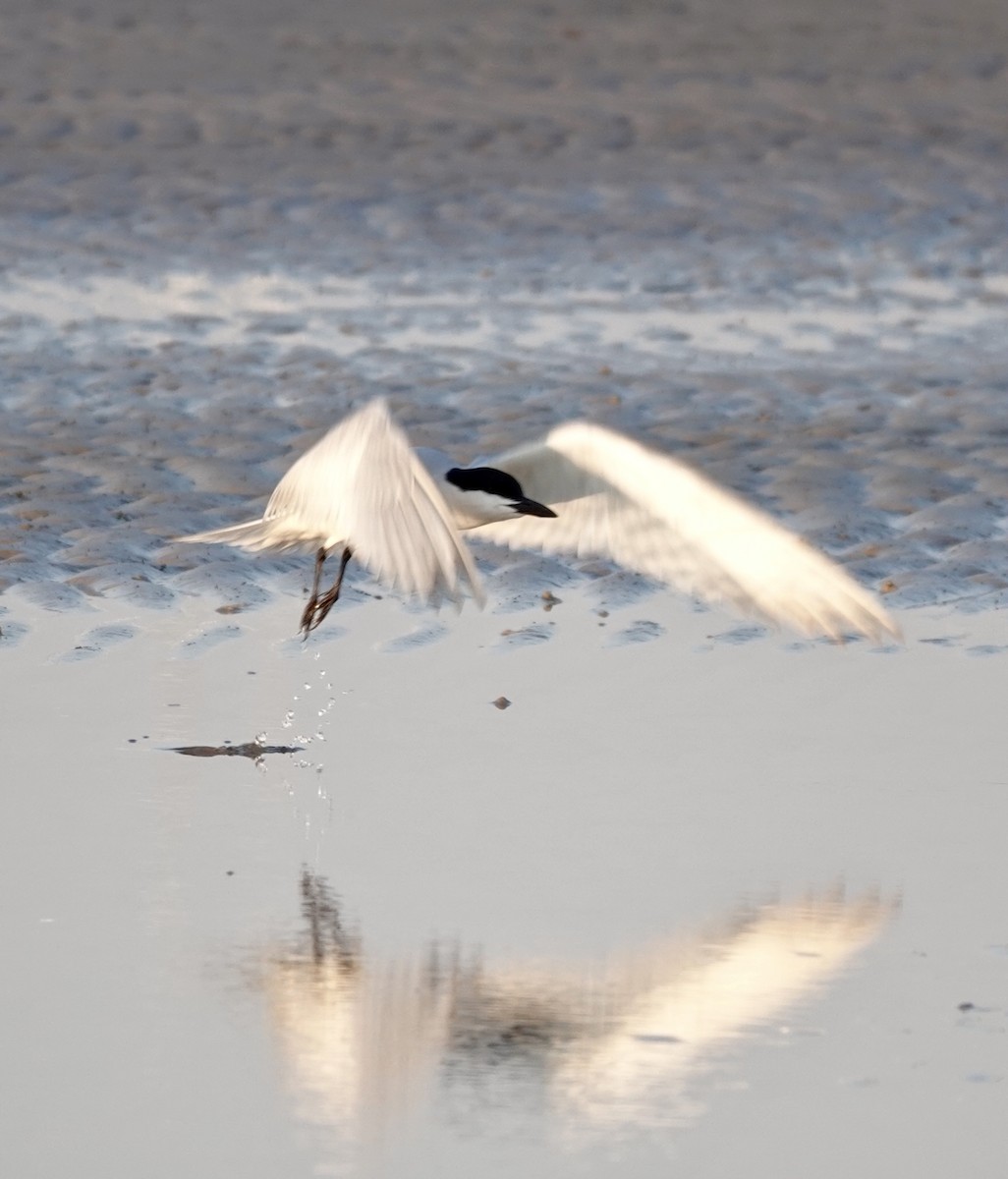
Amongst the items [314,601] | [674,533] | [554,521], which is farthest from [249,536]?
[674,533]

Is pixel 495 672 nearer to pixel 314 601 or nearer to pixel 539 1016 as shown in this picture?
pixel 314 601

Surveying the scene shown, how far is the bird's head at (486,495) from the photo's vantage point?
659cm

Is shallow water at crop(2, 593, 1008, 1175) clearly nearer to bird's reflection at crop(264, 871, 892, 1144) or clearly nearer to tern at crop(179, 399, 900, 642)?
bird's reflection at crop(264, 871, 892, 1144)

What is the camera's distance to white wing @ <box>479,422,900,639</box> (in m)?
6.18

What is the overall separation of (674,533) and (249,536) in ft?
4.10

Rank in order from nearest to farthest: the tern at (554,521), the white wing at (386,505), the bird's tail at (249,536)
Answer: the white wing at (386,505), the tern at (554,521), the bird's tail at (249,536)

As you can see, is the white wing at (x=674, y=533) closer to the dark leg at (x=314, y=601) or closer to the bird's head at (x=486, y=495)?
the bird's head at (x=486, y=495)

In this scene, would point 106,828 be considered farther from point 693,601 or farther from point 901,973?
point 693,601

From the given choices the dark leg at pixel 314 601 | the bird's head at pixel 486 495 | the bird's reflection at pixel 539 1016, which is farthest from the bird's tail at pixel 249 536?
the bird's reflection at pixel 539 1016

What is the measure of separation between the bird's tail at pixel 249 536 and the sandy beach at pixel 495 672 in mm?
362

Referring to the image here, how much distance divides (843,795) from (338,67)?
Answer: 11.5 meters

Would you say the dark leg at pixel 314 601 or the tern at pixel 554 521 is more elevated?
the tern at pixel 554 521

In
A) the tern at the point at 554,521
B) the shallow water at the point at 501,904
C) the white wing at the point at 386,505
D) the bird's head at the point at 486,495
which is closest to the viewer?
the shallow water at the point at 501,904

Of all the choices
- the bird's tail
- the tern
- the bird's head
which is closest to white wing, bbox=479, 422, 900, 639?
the tern
